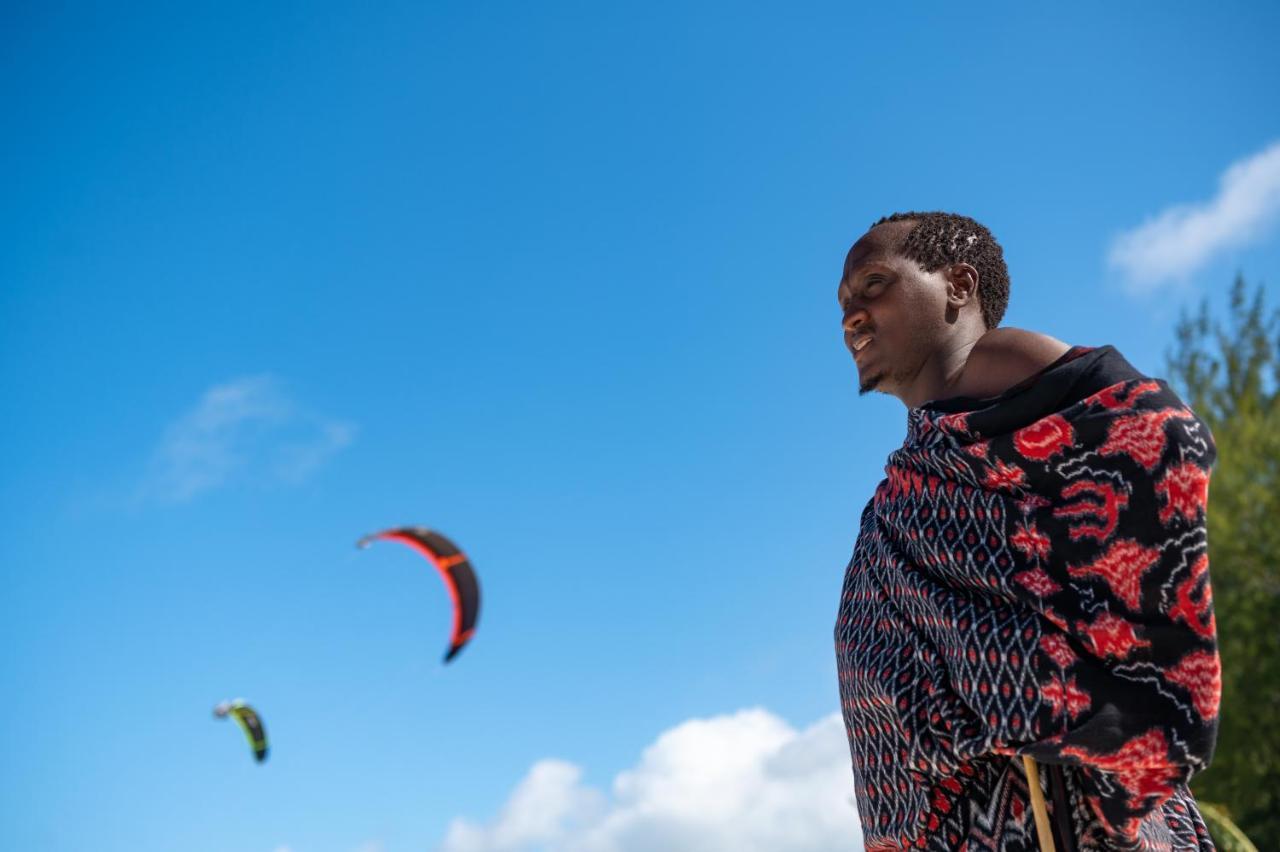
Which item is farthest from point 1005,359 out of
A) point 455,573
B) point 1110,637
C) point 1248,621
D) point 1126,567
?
point 1248,621

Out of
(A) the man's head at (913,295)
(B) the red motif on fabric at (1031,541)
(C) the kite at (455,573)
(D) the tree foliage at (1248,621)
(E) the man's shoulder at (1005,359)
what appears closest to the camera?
(B) the red motif on fabric at (1031,541)

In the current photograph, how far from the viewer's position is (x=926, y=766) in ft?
6.86

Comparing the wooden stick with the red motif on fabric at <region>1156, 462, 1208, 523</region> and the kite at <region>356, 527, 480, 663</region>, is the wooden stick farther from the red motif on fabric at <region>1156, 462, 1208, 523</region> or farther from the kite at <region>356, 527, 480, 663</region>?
the kite at <region>356, 527, 480, 663</region>

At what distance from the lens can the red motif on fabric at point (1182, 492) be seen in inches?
75.7

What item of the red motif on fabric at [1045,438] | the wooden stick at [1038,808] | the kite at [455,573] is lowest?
the wooden stick at [1038,808]

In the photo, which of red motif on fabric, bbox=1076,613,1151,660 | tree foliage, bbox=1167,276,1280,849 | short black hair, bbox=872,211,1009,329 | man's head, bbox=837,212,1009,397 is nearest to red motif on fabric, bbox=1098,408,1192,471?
red motif on fabric, bbox=1076,613,1151,660

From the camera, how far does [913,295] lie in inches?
99.2

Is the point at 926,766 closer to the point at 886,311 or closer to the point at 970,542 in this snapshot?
the point at 970,542

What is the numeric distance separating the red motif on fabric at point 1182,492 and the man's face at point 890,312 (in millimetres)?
689

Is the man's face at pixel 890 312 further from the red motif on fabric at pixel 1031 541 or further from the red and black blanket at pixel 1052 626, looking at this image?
the red motif on fabric at pixel 1031 541

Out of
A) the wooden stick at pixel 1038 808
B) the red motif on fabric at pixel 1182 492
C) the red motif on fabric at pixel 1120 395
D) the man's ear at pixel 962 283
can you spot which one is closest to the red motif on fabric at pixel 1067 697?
the wooden stick at pixel 1038 808

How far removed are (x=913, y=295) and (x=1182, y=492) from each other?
0.81 metres

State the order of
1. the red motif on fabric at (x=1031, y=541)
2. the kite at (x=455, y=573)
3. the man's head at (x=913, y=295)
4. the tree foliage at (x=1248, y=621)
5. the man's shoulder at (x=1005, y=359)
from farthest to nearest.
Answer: the tree foliage at (x=1248, y=621) < the kite at (x=455, y=573) < the man's head at (x=913, y=295) < the man's shoulder at (x=1005, y=359) < the red motif on fabric at (x=1031, y=541)

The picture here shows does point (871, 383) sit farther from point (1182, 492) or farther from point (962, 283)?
point (1182, 492)
